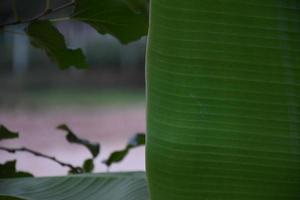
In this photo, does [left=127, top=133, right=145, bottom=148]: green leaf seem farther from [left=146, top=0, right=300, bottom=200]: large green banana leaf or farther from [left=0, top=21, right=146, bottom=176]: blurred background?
[left=0, top=21, right=146, bottom=176]: blurred background

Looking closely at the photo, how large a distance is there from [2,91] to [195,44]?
625 centimetres

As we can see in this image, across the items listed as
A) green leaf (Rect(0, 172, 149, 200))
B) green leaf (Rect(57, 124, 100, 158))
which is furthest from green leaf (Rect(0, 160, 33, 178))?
green leaf (Rect(57, 124, 100, 158))

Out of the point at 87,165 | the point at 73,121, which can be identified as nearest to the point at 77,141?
the point at 87,165

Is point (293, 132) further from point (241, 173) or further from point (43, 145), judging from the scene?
point (43, 145)

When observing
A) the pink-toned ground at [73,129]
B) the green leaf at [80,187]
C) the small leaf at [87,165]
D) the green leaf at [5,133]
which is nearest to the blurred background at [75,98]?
the pink-toned ground at [73,129]

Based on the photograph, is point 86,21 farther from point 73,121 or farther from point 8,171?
point 73,121

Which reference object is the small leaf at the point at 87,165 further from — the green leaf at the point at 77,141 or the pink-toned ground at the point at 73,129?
the pink-toned ground at the point at 73,129

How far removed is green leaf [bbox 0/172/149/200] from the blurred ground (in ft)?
10.6

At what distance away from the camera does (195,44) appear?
39cm

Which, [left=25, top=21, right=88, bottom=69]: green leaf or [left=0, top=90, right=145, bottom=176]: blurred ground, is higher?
[left=25, top=21, right=88, bottom=69]: green leaf

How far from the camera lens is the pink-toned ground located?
4.23 m

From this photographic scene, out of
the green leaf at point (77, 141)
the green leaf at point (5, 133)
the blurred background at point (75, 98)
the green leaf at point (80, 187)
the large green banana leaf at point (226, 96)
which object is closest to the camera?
the large green banana leaf at point (226, 96)

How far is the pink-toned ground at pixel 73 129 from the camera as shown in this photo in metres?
4.23

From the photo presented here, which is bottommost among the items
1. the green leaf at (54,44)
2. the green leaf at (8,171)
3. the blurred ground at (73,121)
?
the blurred ground at (73,121)
